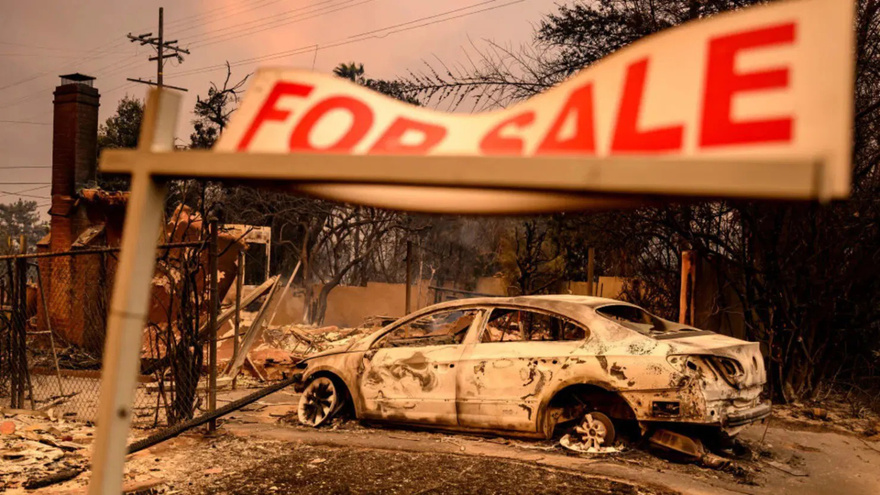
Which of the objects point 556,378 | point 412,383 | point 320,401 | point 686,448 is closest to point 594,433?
point 556,378

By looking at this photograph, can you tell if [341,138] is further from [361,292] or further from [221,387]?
[361,292]

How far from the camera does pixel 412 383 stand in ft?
24.7

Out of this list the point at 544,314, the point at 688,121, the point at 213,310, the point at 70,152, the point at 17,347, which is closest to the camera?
the point at 688,121

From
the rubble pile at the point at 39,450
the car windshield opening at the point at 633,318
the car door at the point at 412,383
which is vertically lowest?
the rubble pile at the point at 39,450

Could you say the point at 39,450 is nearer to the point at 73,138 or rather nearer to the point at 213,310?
the point at 213,310

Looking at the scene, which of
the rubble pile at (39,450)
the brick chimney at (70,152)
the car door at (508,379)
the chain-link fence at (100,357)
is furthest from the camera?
the brick chimney at (70,152)

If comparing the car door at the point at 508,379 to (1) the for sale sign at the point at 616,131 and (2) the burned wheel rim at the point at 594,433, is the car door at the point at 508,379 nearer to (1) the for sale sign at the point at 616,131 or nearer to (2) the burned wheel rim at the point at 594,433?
(2) the burned wheel rim at the point at 594,433

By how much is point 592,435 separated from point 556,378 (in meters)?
0.64

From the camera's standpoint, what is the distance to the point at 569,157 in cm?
162

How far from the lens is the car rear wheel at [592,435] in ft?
21.8

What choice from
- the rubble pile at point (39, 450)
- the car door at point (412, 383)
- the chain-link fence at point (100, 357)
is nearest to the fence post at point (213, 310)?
the chain-link fence at point (100, 357)

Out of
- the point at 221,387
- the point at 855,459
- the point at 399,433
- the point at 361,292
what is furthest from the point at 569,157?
the point at 361,292

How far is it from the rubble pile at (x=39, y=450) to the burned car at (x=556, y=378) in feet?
8.03

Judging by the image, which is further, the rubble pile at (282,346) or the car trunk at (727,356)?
the rubble pile at (282,346)
